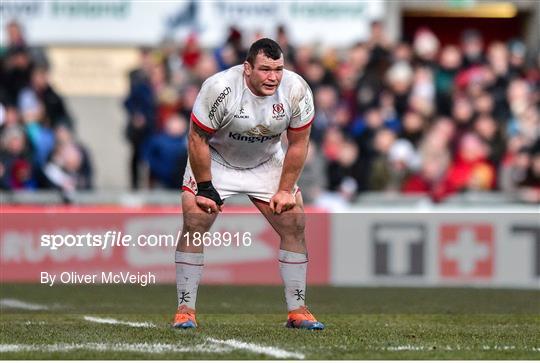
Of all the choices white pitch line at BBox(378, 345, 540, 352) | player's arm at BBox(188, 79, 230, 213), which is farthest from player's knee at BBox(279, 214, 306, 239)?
white pitch line at BBox(378, 345, 540, 352)

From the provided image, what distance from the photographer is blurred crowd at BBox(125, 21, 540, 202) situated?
17609mm

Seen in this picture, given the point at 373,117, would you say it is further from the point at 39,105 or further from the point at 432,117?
the point at 39,105

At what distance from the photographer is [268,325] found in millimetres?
→ 10766

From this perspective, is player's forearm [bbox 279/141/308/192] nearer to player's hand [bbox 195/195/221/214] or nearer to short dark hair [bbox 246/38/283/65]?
player's hand [bbox 195/195/221/214]

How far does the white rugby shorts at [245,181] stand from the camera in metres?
10.5

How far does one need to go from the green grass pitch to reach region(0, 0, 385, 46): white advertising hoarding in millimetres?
6204

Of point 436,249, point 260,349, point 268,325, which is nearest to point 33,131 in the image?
point 436,249

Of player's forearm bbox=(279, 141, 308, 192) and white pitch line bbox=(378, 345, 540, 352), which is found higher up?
player's forearm bbox=(279, 141, 308, 192)

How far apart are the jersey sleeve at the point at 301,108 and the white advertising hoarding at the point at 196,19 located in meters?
10.5

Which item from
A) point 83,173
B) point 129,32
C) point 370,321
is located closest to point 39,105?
point 83,173

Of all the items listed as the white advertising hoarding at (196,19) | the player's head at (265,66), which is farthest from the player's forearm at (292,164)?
the white advertising hoarding at (196,19)

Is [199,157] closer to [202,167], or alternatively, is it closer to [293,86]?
[202,167]

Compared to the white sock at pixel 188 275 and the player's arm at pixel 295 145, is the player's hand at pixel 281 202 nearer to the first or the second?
the player's arm at pixel 295 145

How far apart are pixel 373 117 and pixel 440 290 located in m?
3.68
